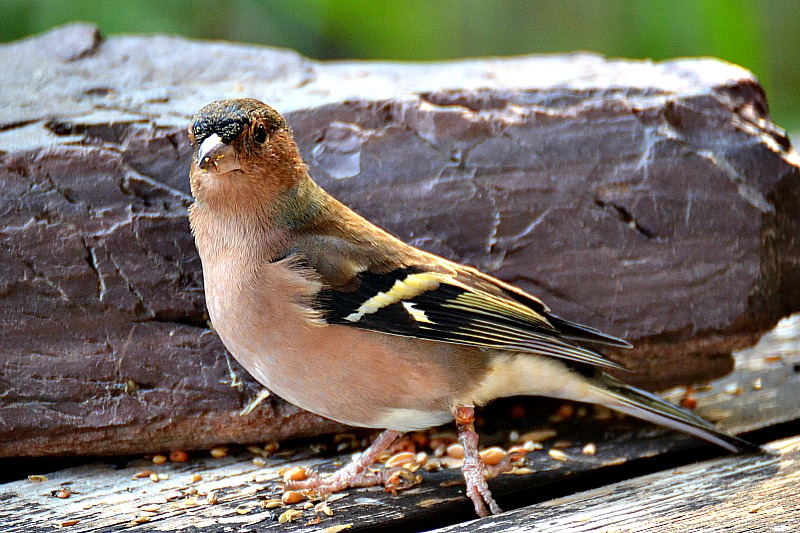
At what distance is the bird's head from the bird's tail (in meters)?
1.29

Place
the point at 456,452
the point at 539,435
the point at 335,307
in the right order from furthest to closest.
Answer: the point at 539,435
the point at 456,452
the point at 335,307

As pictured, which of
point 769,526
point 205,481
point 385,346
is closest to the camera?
point 769,526

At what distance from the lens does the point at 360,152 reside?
10.8 ft

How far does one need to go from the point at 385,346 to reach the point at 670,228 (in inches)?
48.4

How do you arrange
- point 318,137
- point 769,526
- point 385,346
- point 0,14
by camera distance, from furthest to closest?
1. point 0,14
2. point 318,137
3. point 385,346
4. point 769,526

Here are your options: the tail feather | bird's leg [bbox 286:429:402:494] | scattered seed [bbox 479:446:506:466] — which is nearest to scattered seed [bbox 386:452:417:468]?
bird's leg [bbox 286:429:402:494]

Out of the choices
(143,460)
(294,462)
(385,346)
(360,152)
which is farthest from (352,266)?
(143,460)

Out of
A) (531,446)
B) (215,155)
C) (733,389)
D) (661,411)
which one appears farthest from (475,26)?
(215,155)

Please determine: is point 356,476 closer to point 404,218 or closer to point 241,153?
point 404,218

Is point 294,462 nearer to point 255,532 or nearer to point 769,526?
point 255,532

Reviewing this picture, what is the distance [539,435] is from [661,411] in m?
0.52

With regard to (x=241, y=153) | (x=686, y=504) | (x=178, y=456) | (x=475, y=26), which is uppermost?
(x=475, y=26)

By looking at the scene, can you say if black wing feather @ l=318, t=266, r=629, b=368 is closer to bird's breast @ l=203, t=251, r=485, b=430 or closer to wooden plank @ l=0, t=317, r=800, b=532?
bird's breast @ l=203, t=251, r=485, b=430

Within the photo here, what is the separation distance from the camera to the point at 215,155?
273 cm
